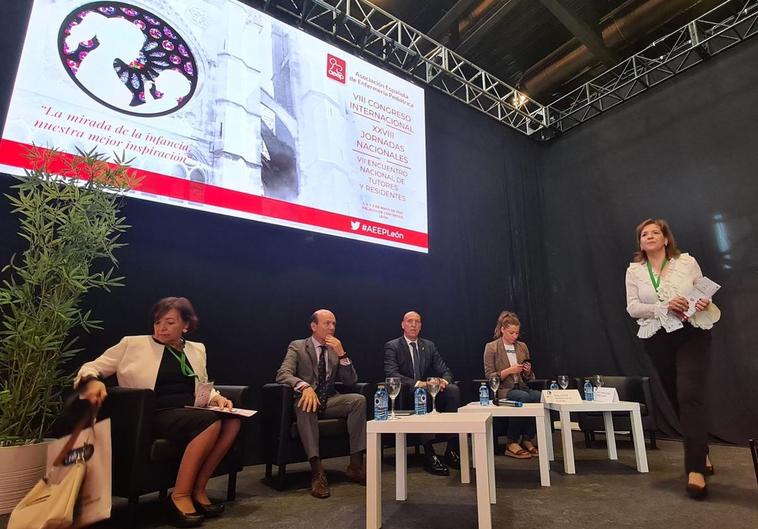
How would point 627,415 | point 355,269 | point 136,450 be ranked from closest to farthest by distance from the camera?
point 136,450 < point 627,415 < point 355,269

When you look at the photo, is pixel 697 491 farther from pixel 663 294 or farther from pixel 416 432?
pixel 416 432

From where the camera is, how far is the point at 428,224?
451 centimetres

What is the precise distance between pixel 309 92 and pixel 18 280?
7.92ft

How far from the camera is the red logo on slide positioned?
154 inches

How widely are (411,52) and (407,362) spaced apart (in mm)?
3036

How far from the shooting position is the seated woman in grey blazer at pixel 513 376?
3248mm

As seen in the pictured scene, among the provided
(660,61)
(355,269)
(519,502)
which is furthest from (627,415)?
(660,61)

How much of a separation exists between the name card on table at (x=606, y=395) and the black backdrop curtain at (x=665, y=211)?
1751mm

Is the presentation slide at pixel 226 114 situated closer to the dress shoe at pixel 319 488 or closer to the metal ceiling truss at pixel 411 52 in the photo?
the metal ceiling truss at pixel 411 52

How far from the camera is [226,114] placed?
3.20m

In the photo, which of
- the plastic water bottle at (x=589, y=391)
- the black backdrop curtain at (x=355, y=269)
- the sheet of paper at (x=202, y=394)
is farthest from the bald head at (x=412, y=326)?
the sheet of paper at (x=202, y=394)

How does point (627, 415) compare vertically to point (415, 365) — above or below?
below

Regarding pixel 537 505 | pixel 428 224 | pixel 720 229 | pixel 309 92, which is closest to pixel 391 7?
pixel 309 92

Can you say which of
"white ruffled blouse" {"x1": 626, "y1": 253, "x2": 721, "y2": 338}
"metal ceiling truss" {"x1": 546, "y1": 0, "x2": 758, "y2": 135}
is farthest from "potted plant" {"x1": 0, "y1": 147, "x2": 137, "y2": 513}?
"metal ceiling truss" {"x1": 546, "y1": 0, "x2": 758, "y2": 135}
